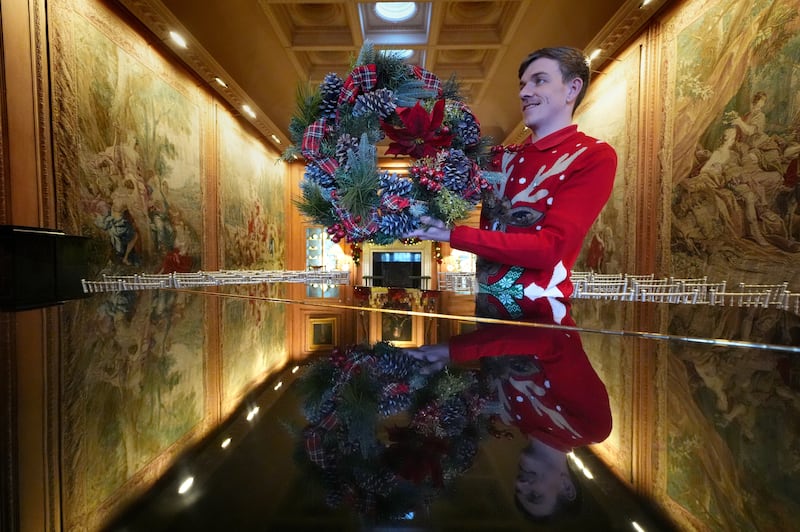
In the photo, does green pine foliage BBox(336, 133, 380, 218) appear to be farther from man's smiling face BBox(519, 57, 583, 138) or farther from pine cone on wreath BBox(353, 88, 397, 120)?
man's smiling face BBox(519, 57, 583, 138)

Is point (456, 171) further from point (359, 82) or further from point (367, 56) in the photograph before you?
point (367, 56)

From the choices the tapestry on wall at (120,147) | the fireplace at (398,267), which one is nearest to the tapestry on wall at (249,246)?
the tapestry on wall at (120,147)

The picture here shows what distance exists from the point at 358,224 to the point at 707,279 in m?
6.56

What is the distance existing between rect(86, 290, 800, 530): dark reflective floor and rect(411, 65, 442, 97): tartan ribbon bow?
1.12m

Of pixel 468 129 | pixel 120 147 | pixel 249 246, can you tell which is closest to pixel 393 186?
pixel 468 129

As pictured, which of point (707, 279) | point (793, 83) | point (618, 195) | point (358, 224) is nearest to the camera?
point (358, 224)

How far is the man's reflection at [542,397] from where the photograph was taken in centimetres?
29

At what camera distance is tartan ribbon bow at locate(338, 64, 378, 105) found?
1.38 meters

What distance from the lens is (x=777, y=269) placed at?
16.1 ft

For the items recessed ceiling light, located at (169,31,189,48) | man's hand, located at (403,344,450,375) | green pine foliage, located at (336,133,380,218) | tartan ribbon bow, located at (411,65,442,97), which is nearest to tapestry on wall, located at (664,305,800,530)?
man's hand, located at (403,344,450,375)

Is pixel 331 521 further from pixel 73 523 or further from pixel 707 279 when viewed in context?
pixel 707 279

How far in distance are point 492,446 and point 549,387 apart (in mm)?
206

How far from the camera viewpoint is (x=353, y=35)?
938cm

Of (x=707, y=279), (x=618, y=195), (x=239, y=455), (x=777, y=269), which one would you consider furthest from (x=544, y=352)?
(x=618, y=195)
